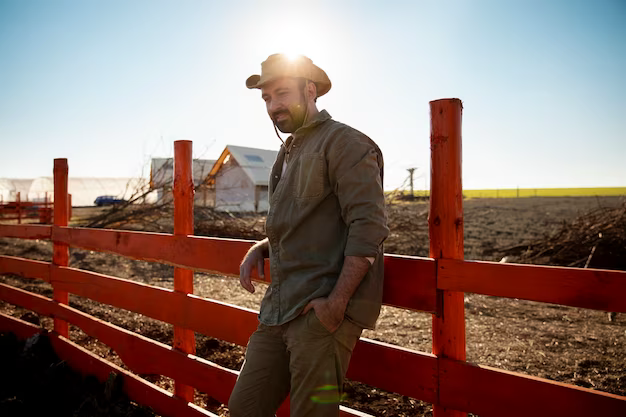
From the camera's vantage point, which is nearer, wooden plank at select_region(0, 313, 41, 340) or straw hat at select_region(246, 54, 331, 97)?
straw hat at select_region(246, 54, 331, 97)

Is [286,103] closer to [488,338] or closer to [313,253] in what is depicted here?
[313,253]

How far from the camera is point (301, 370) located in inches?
69.5

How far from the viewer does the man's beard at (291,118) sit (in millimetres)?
1989

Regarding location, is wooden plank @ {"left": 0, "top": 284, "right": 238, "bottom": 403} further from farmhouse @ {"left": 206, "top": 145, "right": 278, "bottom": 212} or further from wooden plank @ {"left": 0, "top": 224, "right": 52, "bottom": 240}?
farmhouse @ {"left": 206, "top": 145, "right": 278, "bottom": 212}

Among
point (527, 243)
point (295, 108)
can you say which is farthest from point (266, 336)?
point (527, 243)

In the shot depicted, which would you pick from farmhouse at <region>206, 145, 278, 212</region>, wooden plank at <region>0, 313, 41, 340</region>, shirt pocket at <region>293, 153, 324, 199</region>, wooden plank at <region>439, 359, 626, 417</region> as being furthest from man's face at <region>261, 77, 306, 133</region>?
farmhouse at <region>206, 145, 278, 212</region>

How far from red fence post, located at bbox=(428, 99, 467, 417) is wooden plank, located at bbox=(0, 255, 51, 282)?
4.07 m

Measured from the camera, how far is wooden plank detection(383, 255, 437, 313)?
6.31 ft

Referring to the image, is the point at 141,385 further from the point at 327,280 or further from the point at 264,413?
the point at 327,280

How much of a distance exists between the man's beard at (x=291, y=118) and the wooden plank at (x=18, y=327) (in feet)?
12.9

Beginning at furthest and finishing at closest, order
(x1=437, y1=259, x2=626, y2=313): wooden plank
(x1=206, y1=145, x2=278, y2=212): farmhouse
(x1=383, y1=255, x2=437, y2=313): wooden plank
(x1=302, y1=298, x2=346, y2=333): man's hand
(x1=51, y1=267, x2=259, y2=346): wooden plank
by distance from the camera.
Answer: (x1=206, y1=145, x2=278, y2=212): farmhouse, (x1=51, y1=267, x2=259, y2=346): wooden plank, (x1=383, y1=255, x2=437, y2=313): wooden plank, (x1=302, y1=298, x2=346, y2=333): man's hand, (x1=437, y1=259, x2=626, y2=313): wooden plank

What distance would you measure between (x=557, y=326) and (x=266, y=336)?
16.3 feet

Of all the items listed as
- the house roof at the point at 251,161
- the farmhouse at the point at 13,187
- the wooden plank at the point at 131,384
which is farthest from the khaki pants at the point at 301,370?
the farmhouse at the point at 13,187

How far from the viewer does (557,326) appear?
5.67 m
